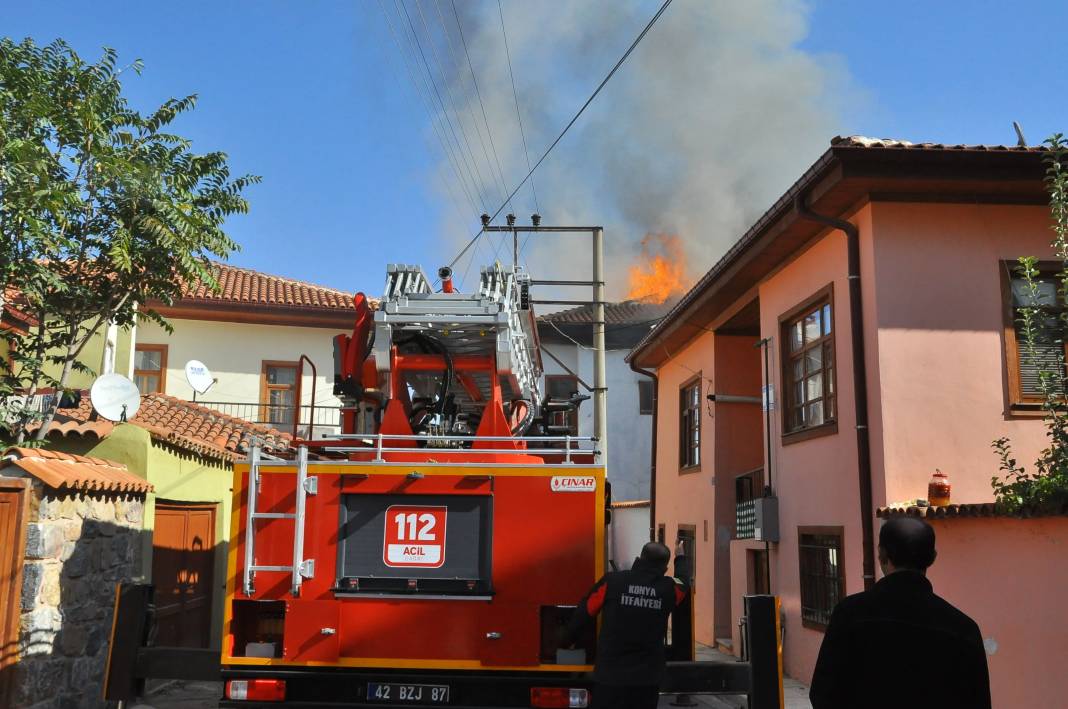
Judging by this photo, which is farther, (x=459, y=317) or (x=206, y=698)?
(x=206, y=698)

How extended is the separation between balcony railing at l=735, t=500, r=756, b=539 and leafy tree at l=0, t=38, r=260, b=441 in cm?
A: 727

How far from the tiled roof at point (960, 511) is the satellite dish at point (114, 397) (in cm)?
754

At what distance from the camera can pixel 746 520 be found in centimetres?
1355

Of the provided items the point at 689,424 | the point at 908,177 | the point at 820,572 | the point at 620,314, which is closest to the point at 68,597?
the point at 820,572

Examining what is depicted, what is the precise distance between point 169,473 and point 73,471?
3.04 m

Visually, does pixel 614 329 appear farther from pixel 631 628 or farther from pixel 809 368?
pixel 631 628

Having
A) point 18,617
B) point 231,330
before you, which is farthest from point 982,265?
point 231,330

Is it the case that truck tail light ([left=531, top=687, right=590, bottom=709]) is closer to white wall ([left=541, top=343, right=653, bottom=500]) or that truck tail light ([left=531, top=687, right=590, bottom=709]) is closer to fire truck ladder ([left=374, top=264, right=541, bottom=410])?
fire truck ladder ([left=374, top=264, right=541, bottom=410])

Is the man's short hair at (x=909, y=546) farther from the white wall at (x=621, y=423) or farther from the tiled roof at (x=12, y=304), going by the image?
the white wall at (x=621, y=423)

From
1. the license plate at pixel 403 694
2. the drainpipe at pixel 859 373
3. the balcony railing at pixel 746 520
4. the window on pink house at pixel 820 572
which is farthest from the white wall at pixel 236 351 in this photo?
the license plate at pixel 403 694

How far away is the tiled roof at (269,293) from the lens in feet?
81.8

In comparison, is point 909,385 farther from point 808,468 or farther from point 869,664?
point 869,664

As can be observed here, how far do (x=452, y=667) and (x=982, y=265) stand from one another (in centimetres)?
716

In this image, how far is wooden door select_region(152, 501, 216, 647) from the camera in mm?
11070
